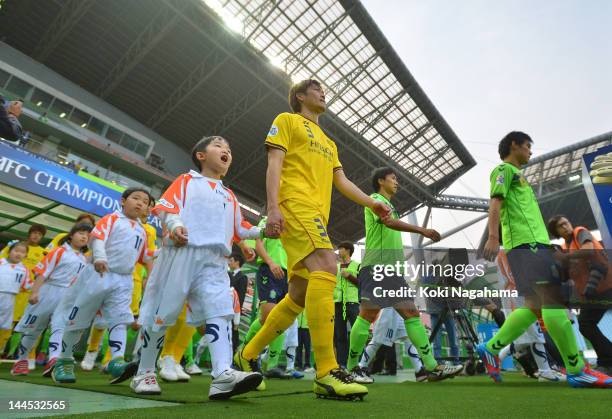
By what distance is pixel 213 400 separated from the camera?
1.87 meters

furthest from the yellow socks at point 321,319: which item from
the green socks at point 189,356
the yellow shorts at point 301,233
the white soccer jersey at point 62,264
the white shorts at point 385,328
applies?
the white soccer jersey at point 62,264

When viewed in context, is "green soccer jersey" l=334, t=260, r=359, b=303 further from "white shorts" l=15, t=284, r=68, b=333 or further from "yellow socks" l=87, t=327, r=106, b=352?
"white shorts" l=15, t=284, r=68, b=333

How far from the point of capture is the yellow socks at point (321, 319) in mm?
1927

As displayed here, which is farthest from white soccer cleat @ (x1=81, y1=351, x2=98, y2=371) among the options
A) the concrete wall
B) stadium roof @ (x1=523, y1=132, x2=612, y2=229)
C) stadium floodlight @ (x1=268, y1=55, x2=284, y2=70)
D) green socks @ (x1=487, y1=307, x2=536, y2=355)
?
stadium roof @ (x1=523, y1=132, x2=612, y2=229)

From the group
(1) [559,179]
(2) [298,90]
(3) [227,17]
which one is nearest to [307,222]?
(2) [298,90]

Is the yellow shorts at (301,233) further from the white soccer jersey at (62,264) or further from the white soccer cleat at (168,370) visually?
the white soccer jersey at (62,264)

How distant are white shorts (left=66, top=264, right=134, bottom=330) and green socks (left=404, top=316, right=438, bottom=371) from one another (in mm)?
2365

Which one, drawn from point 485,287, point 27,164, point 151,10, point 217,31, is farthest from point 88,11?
point 485,287

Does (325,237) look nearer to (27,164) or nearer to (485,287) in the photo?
(485,287)

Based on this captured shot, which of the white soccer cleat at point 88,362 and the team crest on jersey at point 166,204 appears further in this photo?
the white soccer cleat at point 88,362

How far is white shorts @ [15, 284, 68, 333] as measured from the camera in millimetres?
4309

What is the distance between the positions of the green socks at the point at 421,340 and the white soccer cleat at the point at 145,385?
2.15m

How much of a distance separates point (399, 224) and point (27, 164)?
25.4 feet

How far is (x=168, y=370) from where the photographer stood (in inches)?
131
